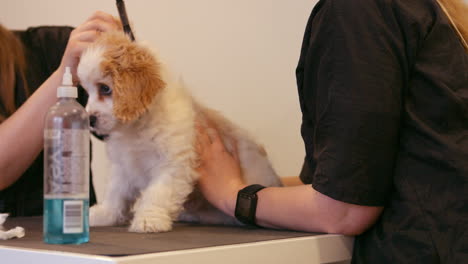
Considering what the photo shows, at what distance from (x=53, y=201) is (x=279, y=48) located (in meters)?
1.32

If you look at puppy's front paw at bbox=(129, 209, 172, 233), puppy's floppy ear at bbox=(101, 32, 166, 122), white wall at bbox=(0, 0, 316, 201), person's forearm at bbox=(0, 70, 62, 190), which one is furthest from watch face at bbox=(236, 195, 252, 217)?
white wall at bbox=(0, 0, 316, 201)

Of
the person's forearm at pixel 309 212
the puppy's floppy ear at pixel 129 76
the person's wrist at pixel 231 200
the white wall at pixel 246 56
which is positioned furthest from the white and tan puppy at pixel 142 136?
the white wall at pixel 246 56

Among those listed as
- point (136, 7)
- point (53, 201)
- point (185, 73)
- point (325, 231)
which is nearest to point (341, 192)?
point (325, 231)

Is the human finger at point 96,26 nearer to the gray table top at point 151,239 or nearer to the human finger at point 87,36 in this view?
the human finger at point 87,36

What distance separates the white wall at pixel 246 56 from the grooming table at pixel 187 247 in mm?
900

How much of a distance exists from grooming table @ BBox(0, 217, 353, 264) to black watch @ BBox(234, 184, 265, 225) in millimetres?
26

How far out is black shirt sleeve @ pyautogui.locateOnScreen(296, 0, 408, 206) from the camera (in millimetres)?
943

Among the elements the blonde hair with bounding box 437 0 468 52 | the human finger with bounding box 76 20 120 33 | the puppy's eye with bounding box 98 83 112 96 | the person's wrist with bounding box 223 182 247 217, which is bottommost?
the person's wrist with bounding box 223 182 247 217

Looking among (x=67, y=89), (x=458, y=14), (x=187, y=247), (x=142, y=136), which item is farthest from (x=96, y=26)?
(x=458, y=14)

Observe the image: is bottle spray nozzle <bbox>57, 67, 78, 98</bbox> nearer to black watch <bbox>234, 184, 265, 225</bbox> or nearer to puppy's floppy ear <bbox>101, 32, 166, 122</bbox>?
puppy's floppy ear <bbox>101, 32, 166, 122</bbox>

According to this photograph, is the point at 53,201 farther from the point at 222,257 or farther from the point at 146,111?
the point at 146,111

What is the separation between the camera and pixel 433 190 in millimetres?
956

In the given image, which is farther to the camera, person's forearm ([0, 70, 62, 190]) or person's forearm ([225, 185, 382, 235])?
person's forearm ([0, 70, 62, 190])

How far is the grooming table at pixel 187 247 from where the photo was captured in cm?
80
